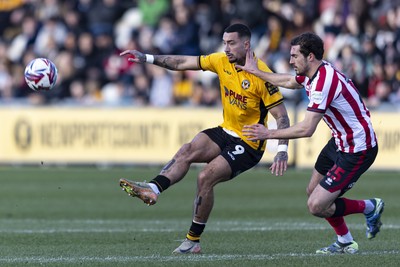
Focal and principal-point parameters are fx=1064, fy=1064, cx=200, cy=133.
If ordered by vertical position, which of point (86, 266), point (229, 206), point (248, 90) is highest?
point (248, 90)

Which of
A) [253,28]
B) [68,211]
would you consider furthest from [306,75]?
[253,28]

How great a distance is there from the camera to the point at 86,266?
31.6ft

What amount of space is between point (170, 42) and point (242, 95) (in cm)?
1384

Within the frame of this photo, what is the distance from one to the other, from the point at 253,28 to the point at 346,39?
2756 mm

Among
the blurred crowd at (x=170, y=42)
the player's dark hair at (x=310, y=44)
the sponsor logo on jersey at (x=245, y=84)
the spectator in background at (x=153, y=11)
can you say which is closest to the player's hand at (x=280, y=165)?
the sponsor logo on jersey at (x=245, y=84)

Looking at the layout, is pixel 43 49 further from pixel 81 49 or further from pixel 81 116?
pixel 81 116

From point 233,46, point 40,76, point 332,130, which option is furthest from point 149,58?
point 332,130

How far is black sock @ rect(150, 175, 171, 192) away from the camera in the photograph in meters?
10.6

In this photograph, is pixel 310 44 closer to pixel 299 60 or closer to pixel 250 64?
pixel 299 60

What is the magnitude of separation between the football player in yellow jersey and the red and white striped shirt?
0.55m

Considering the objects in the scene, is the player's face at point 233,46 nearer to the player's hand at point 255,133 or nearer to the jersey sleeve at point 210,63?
the jersey sleeve at point 210,63

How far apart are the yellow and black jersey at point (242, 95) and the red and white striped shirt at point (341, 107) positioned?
1.54ft

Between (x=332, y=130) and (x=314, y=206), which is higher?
(x=332, y=130)

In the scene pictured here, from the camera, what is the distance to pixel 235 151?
1114 cm
